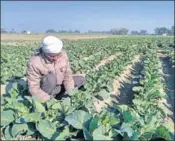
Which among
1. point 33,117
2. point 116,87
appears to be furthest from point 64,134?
point 116,87

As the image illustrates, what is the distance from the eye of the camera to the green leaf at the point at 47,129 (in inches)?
172

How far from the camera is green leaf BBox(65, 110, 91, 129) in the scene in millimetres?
4266

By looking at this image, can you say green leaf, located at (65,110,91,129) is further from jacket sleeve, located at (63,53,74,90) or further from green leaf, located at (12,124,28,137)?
jacket sleeve, located at (63,53,74,90)

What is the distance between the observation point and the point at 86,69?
41.3 feet

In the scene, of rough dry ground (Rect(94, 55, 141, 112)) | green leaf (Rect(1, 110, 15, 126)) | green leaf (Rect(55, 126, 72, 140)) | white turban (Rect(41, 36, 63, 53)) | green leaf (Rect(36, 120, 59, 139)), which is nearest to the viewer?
green leaf (Rect(55, 126, 72, 140))

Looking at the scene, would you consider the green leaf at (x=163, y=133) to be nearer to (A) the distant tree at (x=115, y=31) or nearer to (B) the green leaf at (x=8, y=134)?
(B) the green leaf at (x=8, y=134)

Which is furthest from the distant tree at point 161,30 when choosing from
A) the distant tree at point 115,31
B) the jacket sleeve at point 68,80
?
the jacket sleeve at point 68,80

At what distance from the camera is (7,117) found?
496cm

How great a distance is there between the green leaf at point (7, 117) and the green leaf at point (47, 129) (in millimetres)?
599

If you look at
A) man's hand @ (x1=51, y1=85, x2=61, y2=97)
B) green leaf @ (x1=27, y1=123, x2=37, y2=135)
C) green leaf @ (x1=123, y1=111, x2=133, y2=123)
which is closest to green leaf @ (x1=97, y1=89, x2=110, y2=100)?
man's hand @ (x1=51, y1=85, x2=61, y2=97)

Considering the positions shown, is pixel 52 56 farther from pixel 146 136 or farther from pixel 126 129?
pixel 146 136

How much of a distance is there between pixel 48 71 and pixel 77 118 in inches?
68.4

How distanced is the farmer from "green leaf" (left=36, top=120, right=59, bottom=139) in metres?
1.08

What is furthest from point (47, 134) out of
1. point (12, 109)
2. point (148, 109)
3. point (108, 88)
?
point (108, 88)
